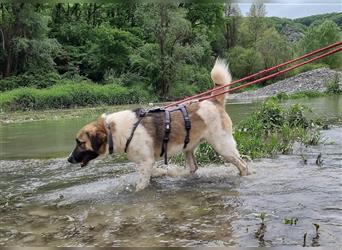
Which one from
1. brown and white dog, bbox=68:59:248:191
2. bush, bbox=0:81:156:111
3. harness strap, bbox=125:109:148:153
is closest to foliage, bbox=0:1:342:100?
bush, bbox=0:81:156:111

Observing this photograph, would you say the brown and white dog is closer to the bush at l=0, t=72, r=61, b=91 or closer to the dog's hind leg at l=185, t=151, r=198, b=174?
the dog's hind leg at l=185, t=151, r=198, b=174

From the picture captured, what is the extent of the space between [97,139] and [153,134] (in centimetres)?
84

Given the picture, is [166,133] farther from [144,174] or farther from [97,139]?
[97,139]

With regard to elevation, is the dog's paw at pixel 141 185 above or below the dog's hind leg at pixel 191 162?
below

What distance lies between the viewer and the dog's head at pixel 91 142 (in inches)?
259

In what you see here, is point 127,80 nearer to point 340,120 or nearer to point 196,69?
point 196,69

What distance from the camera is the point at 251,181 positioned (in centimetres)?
669

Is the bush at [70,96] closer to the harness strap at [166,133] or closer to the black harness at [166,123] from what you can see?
the black harness at [166,123]

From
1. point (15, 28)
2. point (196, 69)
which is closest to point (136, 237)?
point (15, 28)

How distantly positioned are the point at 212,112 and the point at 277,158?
86.2 inches

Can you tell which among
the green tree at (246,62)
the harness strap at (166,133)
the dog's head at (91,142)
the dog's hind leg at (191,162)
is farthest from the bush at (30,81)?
the harness strap at (166,133)

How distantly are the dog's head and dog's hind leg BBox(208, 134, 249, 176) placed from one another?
1.72 m

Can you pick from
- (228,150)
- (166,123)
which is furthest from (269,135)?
(166,123)

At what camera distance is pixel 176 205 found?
5508 mm
